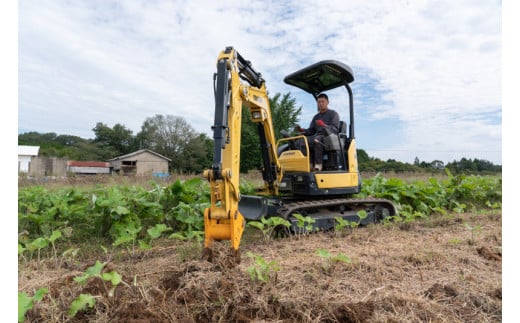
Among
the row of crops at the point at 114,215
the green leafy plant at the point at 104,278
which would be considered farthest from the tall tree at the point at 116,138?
the green leafy plant at the point at 104,278

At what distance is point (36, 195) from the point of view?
20.6ft

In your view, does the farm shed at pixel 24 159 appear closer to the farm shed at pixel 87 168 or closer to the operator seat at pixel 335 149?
the farm shed at pixel 87 168

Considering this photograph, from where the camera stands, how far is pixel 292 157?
5.93 meters

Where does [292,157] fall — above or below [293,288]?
above

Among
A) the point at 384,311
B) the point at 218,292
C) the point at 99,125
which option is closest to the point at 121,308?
the point at 218,292

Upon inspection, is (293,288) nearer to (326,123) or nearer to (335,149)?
(335,149)

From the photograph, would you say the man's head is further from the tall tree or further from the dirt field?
the tall tree

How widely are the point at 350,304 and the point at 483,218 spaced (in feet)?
20.4

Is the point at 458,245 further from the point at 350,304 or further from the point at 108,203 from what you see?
the point at 108,203

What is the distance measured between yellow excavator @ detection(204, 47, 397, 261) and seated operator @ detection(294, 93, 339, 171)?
0.12 metres

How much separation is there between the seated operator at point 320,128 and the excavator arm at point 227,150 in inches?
51.4

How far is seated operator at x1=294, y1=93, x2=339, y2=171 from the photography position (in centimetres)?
586

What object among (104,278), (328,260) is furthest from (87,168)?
(328,260)

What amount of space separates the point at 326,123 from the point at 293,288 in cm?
399
